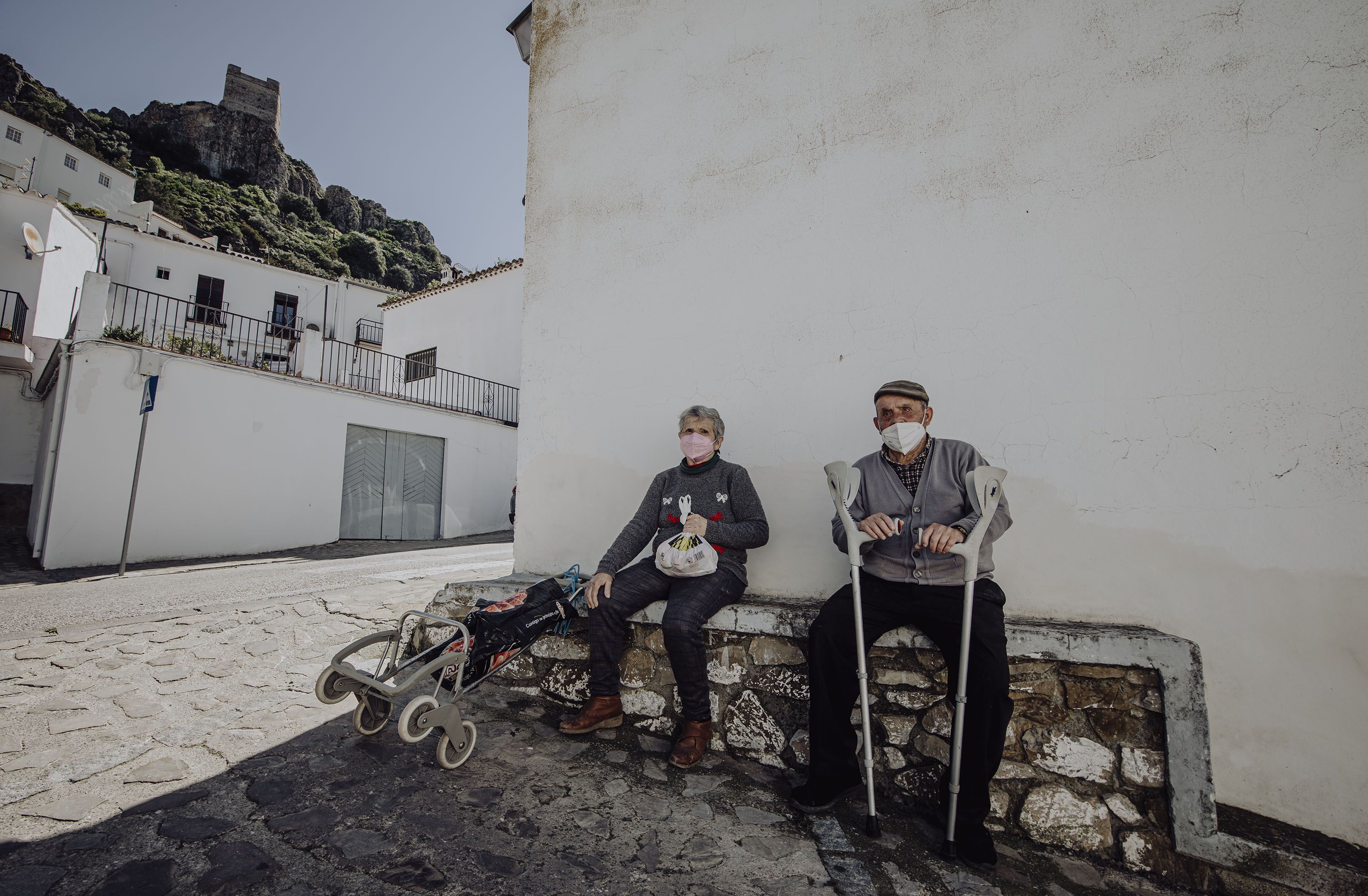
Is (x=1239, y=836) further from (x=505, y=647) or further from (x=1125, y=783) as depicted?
(x=505, y=647)

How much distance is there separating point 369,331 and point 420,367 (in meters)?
9.06

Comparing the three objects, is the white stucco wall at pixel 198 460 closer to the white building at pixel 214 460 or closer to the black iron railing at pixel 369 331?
the white building at pixel 214 460

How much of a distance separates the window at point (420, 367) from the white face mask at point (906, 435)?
51.4ft

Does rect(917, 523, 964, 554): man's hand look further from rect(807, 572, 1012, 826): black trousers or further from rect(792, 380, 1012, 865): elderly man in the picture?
rect(807, 572, 1012, 826): black trousers

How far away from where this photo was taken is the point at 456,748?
2.39 meters

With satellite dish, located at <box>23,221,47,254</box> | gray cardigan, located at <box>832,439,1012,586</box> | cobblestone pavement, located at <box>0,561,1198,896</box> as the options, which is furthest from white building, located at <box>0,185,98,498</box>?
gray cardigan, located at <box>832,439,1012,586</box>

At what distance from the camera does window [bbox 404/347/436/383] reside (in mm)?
16125

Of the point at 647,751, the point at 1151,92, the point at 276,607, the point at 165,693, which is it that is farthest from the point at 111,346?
the point at 1151,92

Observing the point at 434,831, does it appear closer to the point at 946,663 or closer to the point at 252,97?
the point at 946,663

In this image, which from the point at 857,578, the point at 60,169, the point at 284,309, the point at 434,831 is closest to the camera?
the point at 434,831

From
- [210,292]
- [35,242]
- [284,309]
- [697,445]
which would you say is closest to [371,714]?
[697,445]

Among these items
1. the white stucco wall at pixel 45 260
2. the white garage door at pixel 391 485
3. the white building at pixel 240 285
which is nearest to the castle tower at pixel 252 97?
the white building at pixel 240 285

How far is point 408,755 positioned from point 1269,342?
4.08 metres

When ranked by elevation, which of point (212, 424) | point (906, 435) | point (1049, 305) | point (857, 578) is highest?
point (212, 424)
